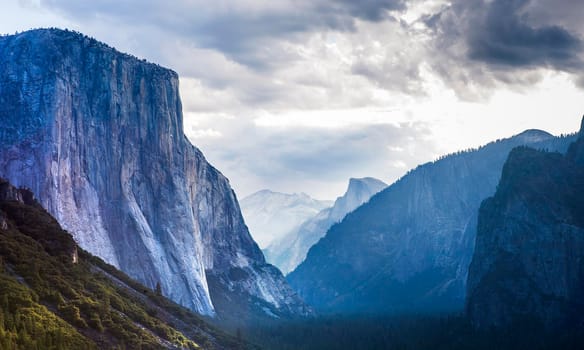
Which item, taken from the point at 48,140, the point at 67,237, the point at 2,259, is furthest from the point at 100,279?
the point at 48,140

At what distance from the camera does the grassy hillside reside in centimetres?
10525

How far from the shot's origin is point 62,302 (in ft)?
387

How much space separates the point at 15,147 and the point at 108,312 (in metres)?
84.4

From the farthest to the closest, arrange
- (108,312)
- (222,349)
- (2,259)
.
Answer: (222,349) → (108,312) → (2,259)

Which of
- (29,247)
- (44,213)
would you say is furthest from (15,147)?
(29,247)

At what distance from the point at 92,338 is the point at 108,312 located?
10.0 m

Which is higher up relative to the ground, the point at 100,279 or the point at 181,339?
the point at 100,279

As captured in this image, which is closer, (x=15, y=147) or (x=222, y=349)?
(x=222, y=349)

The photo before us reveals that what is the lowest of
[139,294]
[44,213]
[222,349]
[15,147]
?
[222,349]

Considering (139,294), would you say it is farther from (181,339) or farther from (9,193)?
(9,193)

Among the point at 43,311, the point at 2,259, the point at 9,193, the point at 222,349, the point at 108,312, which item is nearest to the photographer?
the point at 43,311

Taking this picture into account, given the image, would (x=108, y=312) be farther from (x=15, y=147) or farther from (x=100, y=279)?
(x=15, y=147)

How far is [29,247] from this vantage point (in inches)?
5049

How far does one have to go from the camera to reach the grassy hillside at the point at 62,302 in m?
105
